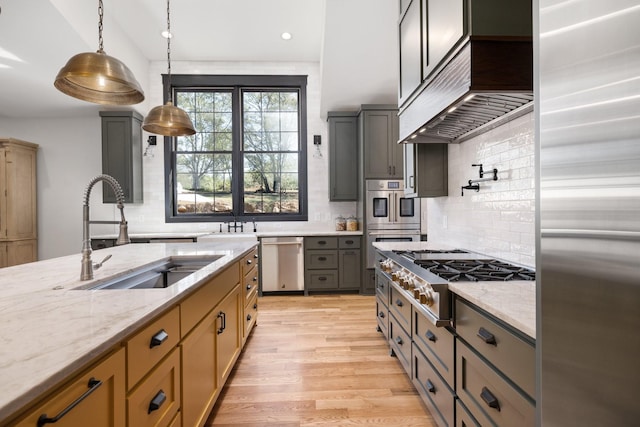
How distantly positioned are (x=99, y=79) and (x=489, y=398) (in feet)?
8.11

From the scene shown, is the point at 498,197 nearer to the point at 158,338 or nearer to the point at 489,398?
the point at 489,398

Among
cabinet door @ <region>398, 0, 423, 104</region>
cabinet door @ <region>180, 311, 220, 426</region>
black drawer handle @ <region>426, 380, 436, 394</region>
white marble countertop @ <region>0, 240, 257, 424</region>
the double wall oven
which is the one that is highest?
cabinet door @ <region>398, 0, 423, 104</region>

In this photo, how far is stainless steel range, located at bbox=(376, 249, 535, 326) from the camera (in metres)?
1.50

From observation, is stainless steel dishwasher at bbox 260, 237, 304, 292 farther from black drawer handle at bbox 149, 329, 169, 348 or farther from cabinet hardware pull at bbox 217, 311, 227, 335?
black drawer handle at bbox 149, 329, 169, 348

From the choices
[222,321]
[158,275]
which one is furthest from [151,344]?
[158,275]

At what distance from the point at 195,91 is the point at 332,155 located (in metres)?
2.53

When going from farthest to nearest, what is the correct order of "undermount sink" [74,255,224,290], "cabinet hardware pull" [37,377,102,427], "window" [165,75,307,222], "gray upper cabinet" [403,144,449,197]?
"window" [165,75,307,222]
"gray upper cabinet" [403,144,449,197]
"undermount sink" [74,255,224,290]
"cabinet hardware pull" [37,377,102,427]

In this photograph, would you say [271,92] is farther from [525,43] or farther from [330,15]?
[525,43]

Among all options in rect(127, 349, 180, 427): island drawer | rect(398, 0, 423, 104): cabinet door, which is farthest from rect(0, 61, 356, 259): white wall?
rect(127, 349, 180, 427): island drawer

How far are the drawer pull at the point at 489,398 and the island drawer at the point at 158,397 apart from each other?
3.96 ft

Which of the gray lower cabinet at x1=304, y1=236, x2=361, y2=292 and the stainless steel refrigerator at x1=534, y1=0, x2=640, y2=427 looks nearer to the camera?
the stainless steel refrigerator at x1=534, y1=0, x2=640, y2=427

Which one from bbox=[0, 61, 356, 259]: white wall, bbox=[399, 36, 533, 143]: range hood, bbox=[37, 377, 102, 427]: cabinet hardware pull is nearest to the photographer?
bbox=[37, 377, 102, 427]: cabinet hardware pull

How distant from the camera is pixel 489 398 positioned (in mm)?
1169

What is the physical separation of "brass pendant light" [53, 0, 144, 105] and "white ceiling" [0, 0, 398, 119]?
1899mm
